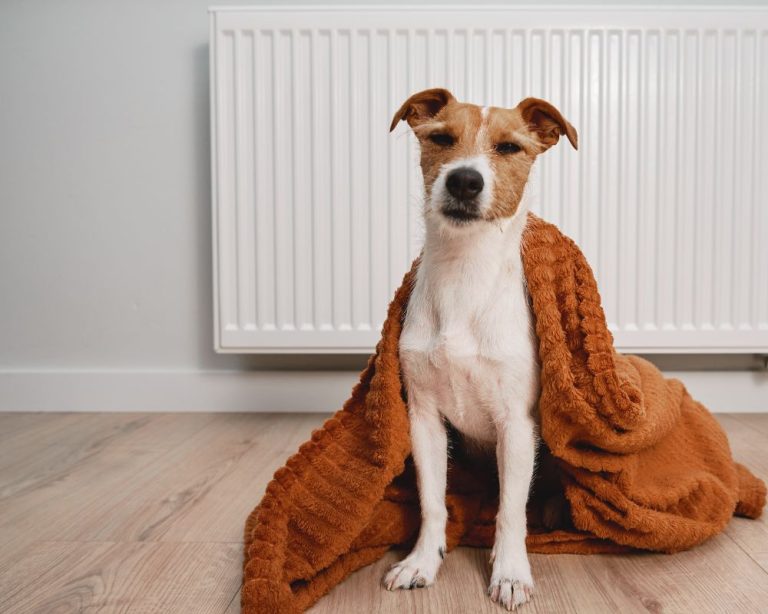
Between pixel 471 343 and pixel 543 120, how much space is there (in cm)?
40

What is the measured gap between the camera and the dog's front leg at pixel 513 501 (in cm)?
96

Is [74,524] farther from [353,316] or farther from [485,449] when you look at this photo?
[353,316]

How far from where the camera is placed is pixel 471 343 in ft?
3.31

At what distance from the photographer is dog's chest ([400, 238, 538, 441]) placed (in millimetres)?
1008

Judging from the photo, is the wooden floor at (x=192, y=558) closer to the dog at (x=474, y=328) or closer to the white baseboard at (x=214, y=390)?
the dog at (x=474, y=328)

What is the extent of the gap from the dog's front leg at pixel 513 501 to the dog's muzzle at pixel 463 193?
0.31 m

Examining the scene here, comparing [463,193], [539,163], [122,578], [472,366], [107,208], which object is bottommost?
[122,578]

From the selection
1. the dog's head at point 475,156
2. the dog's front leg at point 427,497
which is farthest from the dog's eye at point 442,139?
the dog's front leg at point 427,497

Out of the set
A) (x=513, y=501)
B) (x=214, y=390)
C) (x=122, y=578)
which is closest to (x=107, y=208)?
(x=214, y=390)

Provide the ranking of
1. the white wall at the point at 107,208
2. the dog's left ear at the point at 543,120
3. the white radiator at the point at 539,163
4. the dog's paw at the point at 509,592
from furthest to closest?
the white wall at the point at 107,208 → the white radiator at the point at 539,163 → the dog's left ear at the point at 543,120 → the dog's paw at the point at 509,592

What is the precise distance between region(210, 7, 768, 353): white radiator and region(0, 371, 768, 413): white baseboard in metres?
0.19

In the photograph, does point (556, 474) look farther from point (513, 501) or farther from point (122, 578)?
point (122, 578)

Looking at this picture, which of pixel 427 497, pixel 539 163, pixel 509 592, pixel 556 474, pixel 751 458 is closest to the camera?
pixel 509 592

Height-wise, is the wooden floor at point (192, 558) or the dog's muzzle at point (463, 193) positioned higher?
the dog's muzzle at point (463, 193)
